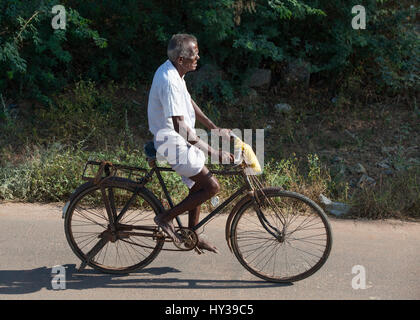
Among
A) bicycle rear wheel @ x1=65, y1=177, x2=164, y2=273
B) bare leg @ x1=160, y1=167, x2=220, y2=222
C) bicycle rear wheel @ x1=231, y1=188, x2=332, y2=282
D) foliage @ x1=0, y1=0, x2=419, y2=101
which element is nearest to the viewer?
bare leg @ x1=160, y1=167, x2=220, y2=222

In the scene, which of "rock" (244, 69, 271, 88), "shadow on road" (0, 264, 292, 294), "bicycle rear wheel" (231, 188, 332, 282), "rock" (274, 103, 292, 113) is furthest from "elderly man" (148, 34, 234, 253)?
"rock" (244, 69, 271, 88)

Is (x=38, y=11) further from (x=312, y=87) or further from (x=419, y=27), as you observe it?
(x=419, y=27)

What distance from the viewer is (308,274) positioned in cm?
440

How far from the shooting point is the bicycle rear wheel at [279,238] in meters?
4.32

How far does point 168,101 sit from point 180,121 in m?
0.17

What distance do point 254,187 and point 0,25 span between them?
5.36 meters

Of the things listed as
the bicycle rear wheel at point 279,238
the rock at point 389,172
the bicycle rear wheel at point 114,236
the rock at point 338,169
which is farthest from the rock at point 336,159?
the bicycle rear wheel at point 114,236

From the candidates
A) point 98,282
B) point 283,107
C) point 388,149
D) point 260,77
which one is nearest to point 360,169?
point 388,149

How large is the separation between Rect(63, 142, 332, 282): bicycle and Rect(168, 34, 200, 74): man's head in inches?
27.3

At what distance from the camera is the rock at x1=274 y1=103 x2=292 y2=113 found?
8432 millimetres

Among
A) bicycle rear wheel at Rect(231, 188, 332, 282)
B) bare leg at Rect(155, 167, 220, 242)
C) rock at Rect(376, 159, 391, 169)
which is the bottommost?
bicycle rear wheel at Rect(231, 188, 332, 282)

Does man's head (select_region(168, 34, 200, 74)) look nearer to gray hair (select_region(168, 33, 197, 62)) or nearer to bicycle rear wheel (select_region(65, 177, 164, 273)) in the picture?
gray hair (select_region(168, 33, 197, 62))

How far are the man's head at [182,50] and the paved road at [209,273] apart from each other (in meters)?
1.75

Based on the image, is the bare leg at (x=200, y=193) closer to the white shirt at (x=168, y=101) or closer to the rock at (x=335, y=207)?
the white shirt at (x=168, y=101)
